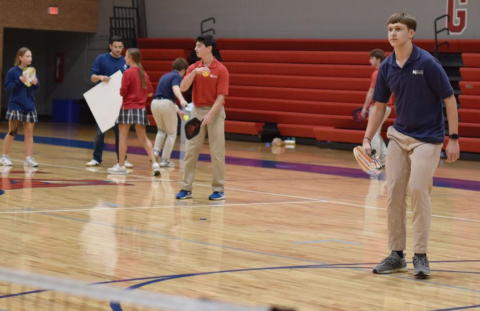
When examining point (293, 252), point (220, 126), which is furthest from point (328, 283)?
point (220, 126)

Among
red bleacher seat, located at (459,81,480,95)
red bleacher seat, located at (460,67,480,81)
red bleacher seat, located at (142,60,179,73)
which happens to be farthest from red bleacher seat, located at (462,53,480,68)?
red bleacher seat, located at (142,60,179,73)

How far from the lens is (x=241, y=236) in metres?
6.73

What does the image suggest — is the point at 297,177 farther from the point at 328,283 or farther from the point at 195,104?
the point at 328,283

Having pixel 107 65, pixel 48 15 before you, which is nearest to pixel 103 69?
pixel 107 65

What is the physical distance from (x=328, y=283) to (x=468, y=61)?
42.2ft

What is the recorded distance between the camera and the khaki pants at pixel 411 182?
5398 mm

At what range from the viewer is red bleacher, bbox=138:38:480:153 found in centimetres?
1702

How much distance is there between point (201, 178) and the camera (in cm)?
1111

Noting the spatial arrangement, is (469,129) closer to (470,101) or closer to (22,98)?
(470,101)

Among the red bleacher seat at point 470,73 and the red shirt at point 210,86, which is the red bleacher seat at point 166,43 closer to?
the red bleacher seat at point 470,73

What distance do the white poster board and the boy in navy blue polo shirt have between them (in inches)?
286

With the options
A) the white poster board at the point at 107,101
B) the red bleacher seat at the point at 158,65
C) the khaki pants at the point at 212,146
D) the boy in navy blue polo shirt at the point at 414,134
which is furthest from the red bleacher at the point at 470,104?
the boy in navy blue polo shirt at the point at 414,134

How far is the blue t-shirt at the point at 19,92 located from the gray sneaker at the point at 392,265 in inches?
283

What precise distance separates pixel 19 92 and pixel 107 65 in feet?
4.65
